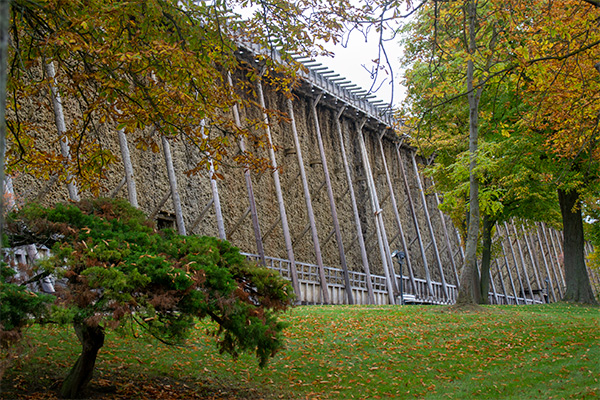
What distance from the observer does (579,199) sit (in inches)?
734

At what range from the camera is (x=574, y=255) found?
64.1 feet

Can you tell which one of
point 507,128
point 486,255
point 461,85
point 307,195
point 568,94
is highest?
point 461,85

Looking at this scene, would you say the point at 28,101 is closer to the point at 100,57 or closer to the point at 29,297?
the point at 100,57

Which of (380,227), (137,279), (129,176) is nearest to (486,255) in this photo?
(380,227)

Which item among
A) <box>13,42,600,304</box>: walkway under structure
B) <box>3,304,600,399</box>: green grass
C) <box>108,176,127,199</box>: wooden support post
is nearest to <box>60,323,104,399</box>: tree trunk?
<box>3,304,600,399</box>: green grass

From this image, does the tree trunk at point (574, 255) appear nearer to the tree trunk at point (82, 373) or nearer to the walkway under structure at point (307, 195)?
the walkway under structure at point (307, 195)

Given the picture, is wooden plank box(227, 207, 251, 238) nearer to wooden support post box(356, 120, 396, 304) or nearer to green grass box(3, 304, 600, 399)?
wooden support post box(356, 120, 396, 304)

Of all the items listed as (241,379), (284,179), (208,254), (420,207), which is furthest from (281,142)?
(208,254)

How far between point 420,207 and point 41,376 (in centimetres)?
2711

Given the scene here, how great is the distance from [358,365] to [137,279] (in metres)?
4.91

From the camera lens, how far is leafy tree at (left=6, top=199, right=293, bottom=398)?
16.5ft

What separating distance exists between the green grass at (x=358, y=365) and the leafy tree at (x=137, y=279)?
1.05 metres

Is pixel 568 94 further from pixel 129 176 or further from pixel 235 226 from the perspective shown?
pixel 235 226

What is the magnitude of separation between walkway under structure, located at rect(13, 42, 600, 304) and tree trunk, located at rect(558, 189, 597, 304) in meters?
3.13
